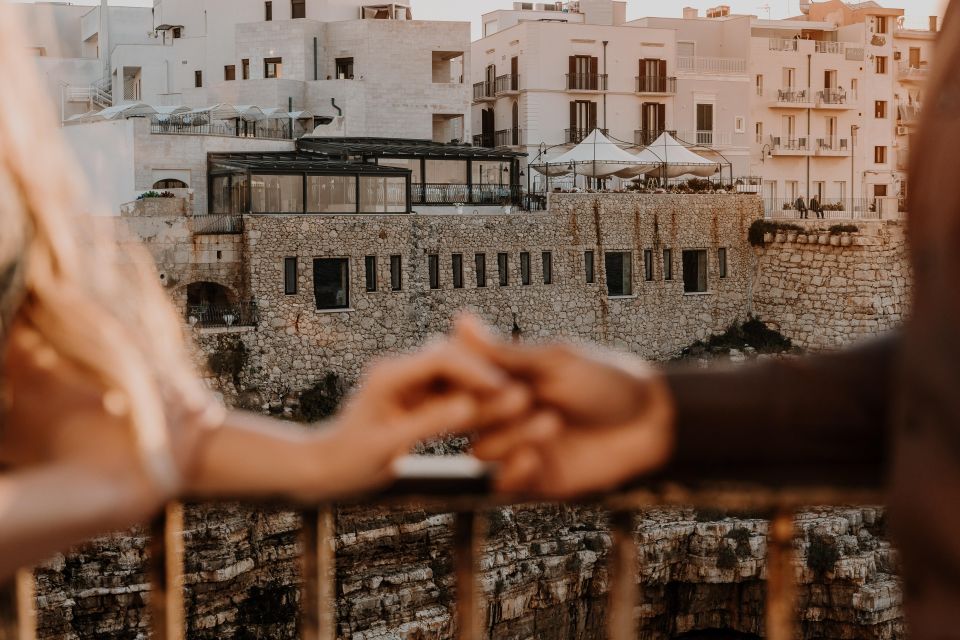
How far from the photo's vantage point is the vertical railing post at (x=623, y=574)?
1540 mm

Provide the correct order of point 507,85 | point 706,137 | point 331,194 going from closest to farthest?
point 331,194, point 507,85, point 706,137

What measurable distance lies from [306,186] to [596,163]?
6445mm

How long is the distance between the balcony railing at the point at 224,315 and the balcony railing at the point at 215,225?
3.44 ft

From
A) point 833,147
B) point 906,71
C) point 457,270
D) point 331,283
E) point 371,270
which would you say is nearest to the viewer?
point 331,283

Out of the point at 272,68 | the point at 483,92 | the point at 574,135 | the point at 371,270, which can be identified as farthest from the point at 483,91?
the point at 371,270

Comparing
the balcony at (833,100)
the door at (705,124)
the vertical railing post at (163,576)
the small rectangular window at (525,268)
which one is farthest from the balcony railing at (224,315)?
the balcony at (833,100)

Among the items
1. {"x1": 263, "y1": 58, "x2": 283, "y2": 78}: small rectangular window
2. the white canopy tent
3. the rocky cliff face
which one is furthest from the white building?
the rocky cliff face

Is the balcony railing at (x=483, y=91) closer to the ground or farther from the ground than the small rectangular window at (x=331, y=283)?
farther from the ground

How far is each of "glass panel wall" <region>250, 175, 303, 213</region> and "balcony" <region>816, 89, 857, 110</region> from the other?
16.8 meters

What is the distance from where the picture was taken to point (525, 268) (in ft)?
65.9

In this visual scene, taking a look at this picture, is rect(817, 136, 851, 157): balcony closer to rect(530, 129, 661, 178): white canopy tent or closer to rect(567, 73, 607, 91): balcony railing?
rect(567, 73, 607, 91): balcony railing

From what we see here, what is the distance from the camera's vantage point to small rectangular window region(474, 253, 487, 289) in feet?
64.3

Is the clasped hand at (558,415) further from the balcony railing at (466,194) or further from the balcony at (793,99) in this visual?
the balcony at (793,99)

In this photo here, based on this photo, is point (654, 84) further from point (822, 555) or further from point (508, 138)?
point (822, 555)
